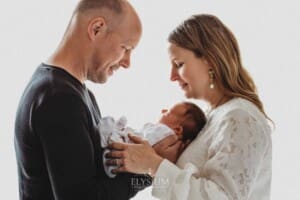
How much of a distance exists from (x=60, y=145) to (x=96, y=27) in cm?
40

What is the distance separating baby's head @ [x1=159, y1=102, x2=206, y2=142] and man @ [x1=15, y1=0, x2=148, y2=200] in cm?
27

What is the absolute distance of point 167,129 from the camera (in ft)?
5.42

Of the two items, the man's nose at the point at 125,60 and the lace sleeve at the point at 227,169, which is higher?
the man's nose at the point at 125,60

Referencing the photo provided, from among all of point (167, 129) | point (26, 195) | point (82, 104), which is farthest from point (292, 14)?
point (26, 195)

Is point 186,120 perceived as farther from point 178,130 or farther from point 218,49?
point 218,49

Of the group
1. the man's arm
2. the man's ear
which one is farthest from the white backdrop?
the man's arm

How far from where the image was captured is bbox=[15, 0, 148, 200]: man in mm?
1268

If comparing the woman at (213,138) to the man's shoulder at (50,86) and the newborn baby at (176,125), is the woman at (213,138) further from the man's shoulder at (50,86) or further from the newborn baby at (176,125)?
the man's shoulder at (50,86)

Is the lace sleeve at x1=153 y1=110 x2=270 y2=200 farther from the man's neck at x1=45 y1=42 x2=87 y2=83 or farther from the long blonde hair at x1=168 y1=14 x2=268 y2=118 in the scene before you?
the man's neck at x1=45 y1=42 x2=87 y2=83

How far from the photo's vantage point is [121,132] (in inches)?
61.2

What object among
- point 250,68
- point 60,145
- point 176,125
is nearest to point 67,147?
point 60,145

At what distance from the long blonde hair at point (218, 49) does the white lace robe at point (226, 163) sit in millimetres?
99

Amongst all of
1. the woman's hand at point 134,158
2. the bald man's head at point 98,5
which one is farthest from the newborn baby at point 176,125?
the bald man's head at point 98,5

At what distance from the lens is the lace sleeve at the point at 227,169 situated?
145cm
